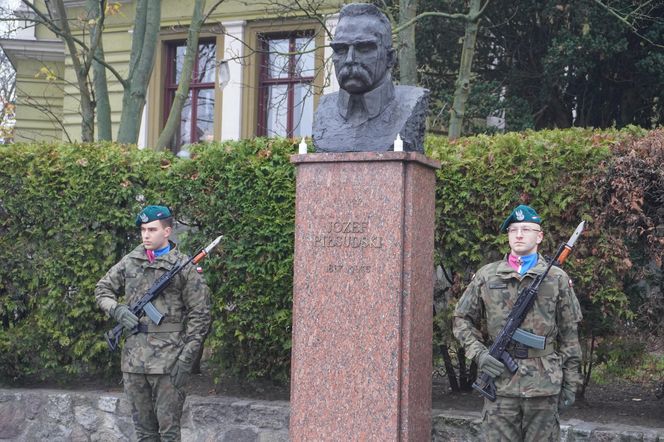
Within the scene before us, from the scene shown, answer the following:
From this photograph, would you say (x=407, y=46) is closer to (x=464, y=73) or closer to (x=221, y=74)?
(x=464, y=73)

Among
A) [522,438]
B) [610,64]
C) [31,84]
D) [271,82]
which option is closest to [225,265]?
[522,438]

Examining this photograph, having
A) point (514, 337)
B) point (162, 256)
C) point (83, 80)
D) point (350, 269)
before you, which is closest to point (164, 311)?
point (162, 256)

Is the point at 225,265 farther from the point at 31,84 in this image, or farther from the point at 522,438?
the point at 31,84

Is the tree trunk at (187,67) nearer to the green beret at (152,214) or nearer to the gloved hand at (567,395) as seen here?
the green beret at (152,214)

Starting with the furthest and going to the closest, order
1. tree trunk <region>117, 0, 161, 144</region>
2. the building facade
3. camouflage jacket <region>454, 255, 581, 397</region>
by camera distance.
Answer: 1. the building facade
2. tree trunk <region>117, 0, 161, 144</region>
3. camouflage jacket <region>454, 255, 581, 397</region>

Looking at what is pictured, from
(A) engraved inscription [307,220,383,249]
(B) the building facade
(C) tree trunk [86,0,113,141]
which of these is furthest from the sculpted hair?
(B) the building facade

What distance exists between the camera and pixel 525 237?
19.3 feet

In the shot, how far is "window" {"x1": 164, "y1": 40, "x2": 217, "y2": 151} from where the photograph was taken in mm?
18000

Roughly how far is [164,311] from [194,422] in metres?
1.76

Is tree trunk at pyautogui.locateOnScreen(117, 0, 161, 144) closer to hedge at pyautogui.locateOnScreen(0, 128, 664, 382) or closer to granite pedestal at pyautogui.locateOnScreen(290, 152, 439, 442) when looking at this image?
hedge at pyautogui.locateOnScreen(0, 128, 664, 382)

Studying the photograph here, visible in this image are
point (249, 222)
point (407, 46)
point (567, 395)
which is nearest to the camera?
point (567, 395)

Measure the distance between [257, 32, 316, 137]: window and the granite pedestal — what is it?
33.3ft

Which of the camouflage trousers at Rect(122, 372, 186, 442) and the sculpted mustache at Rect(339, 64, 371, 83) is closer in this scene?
the sculpted mustache at Rect(339, 64, 371, 83)

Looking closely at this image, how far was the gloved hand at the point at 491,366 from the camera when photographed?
5.68 m
